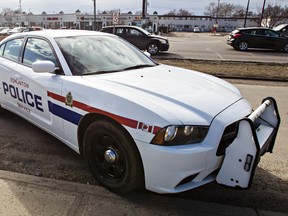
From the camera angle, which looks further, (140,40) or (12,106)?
(140,40)

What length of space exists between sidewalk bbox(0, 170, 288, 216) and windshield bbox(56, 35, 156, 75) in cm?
126

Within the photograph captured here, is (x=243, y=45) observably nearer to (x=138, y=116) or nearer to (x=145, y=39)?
(x=145, y=39)

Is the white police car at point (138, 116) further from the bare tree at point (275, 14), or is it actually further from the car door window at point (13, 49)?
the bare tree at point (275, 14)

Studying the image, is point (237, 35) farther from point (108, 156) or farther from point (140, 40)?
point (108, 156)

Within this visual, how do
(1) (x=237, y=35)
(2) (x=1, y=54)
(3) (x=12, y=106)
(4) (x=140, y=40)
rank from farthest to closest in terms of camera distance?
(1) (x=237, y=35), (4) (x=140, y=40), (2) (x=1, y=54), (3) (x=12, y=106)

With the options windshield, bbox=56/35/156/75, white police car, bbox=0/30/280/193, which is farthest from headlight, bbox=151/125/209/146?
windshield, bbox=56/35/156/75

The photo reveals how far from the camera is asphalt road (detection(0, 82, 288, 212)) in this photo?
2.95 m

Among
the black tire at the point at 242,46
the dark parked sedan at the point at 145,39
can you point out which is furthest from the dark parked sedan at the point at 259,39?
the dark parked sedan at the point at 145,39

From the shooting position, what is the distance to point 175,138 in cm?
245

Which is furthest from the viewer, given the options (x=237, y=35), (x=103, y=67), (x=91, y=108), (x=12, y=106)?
(x=237, y=35)

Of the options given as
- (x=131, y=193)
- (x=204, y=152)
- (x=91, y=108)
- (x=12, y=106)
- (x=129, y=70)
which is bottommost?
(x=131, y=193)

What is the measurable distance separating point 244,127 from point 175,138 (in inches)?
22.7

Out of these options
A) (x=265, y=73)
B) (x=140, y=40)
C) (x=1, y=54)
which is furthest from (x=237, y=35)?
(x=1, y=54)

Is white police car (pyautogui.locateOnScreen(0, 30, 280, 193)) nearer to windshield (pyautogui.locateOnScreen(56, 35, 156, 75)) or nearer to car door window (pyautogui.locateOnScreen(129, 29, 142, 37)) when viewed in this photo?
windshield (pyautogui.locateOnScreen(56, 35, 156, 75))
